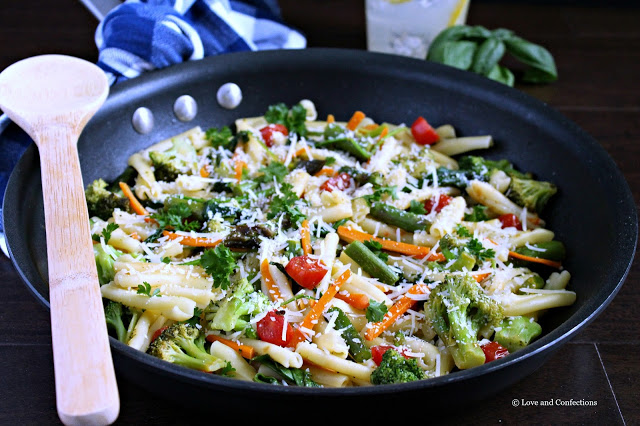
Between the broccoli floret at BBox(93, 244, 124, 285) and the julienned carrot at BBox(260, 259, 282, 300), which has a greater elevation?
the julienned carrot at BBox(260, 259, 282, 300)

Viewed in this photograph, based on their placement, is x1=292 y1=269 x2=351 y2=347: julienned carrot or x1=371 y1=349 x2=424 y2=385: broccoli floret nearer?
x1=371 y1=349 x2=424 y2=385: broccoli floret

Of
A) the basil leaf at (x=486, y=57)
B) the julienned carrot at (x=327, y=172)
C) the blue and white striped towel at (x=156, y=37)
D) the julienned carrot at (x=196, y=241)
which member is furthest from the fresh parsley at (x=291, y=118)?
the basil leaf at (x=486, y=57)

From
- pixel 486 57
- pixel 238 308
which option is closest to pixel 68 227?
pixel 238 308

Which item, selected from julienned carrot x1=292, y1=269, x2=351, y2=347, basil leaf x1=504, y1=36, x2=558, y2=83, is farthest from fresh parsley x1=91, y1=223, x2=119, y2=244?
basil leaf x1=504, y1=36, x2=558, y2=83

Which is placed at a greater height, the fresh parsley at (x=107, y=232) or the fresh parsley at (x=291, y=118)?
the fresh parsley at (x=291, y=118)

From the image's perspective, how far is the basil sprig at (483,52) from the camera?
3.70m

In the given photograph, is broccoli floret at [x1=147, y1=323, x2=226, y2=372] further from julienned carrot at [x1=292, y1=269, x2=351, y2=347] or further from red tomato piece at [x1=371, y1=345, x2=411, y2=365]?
red tomato piece at [x1=371, y1=345, x2=411, y2=365]

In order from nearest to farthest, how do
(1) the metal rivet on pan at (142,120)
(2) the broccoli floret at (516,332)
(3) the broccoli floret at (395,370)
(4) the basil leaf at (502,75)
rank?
(3) the broccoli floret at (395,370) → (2) the broccoli floret at (516,332) → (1) the metal rivet on pan at (142,120) → (4) the basil leaf at (502,75)

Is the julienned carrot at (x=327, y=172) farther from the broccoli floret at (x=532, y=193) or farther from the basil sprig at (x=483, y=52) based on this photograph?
the basil sprig at (x=483, y=52)

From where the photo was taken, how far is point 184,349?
85.4 inches

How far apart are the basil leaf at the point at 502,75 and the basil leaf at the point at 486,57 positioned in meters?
0.03

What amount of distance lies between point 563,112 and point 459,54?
70cm

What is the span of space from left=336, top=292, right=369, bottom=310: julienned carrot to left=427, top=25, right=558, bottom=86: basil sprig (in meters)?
1.71

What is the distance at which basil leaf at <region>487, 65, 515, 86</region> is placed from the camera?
3775 millimetres
